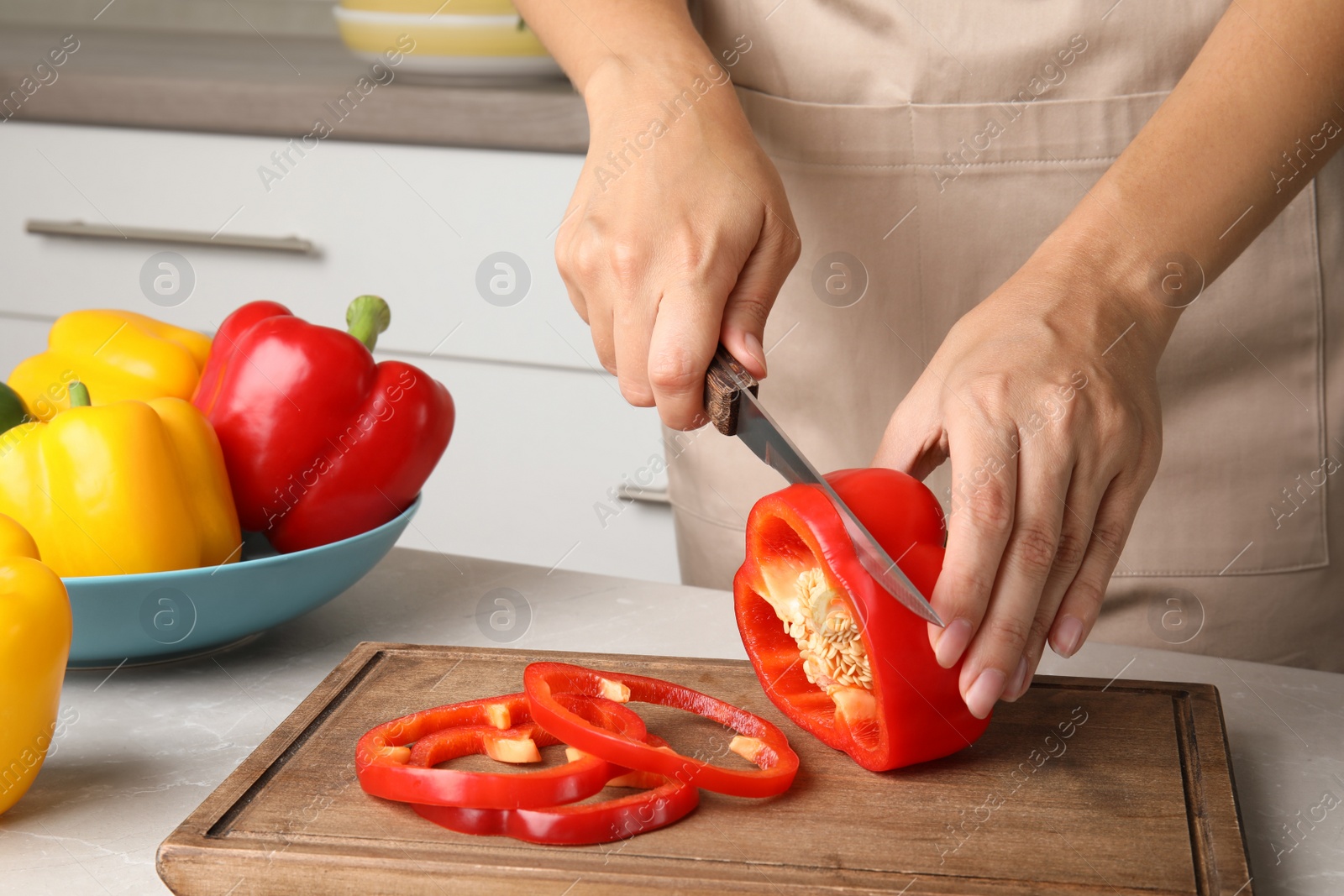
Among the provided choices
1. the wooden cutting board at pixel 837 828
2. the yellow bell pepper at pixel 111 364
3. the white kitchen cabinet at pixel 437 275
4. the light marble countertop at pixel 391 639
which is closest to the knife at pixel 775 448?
the wooden cutting board at pixel 837 828

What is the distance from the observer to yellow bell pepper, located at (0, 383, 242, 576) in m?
0.82

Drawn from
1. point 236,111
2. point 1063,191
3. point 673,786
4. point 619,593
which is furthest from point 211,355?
point 236,111

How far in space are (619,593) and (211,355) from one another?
38 centimetres

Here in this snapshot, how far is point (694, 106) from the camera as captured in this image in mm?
872

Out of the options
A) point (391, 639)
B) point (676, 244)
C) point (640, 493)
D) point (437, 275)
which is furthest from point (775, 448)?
point (437, 275)

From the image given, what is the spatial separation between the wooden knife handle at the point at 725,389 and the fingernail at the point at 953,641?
0.18 m

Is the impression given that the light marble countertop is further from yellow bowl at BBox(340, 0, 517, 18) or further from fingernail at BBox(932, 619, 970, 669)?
yellow bowl at BBox(340, 0, 517, 18)

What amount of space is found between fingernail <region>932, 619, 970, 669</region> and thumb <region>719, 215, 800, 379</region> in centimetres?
23

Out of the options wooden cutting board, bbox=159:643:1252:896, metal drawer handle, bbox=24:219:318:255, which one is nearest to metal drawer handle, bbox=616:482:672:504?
metal drawer handle, bbox=24:219:318:255

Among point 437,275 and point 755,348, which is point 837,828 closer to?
point 755,348

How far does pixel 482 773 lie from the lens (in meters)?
0.64

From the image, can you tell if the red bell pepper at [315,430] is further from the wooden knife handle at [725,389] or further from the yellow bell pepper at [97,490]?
the wooden knife handle at [725,389]

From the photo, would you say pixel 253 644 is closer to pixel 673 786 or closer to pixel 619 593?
pixel 619 593

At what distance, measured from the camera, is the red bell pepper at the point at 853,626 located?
0.69m
